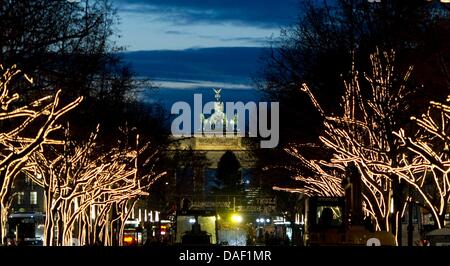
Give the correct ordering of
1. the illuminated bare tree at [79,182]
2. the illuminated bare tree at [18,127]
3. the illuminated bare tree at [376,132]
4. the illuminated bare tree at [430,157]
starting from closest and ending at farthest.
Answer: the illuminated bare tree at [18,127], the illuminated bare tree at [430,157], the illuminated bare tree at [376,132], the illuminated bare tree at [79,182]

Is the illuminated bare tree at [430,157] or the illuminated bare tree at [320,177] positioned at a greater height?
the illuminated bare tree at [320,177]

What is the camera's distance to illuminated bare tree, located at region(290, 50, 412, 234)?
46.4 m

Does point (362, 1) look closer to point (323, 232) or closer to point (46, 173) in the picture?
point (323, 232)

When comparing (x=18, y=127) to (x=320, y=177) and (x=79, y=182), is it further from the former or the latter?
(x=320, y=177)

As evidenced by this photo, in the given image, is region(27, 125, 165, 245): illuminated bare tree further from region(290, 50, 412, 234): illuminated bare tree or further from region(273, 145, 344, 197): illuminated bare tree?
region(290, 50, 412, 234): illuminated bare tree

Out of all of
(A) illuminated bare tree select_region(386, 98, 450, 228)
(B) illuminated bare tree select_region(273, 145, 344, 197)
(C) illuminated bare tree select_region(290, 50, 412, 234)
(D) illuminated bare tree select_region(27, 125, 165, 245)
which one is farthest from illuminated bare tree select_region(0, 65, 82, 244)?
(B) illuminated bare tree select_region(273, 145, 344, 197)

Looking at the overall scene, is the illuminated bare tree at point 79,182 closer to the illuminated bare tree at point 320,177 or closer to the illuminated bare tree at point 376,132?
the illuminated bare tree at point 320,177

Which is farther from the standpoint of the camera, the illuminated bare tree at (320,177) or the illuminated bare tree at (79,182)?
the illuminated bare tree at (320,177)

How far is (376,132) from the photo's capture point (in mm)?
48781

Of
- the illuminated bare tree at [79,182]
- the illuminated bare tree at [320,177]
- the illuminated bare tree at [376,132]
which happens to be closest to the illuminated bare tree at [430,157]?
the illuminated bare tree at [376,132]

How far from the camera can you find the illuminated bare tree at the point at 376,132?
4641 centimetres
